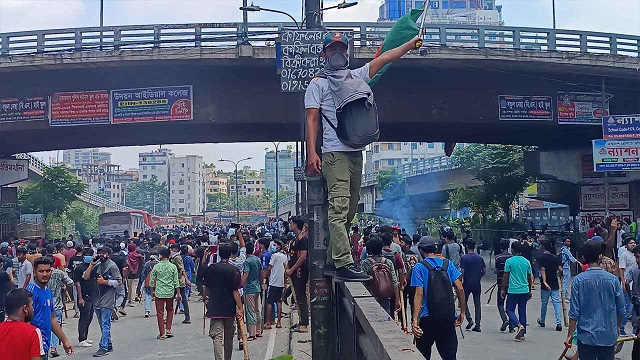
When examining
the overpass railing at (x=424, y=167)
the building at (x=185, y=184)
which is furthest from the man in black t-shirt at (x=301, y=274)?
the building at (x=185, y=184)

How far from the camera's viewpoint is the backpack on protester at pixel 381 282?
278 inches

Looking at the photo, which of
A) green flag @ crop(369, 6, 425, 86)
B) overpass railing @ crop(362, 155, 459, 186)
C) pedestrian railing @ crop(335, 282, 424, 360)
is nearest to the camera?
pedestrian railing @ crop(335, 282, 424, 360)

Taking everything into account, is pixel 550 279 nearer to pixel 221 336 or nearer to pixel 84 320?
pixel 221 336

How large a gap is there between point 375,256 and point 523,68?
1596cm

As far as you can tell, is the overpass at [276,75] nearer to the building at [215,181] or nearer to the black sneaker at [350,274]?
the black sneaker at [350,274]

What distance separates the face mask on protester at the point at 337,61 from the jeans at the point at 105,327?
845 centimetres

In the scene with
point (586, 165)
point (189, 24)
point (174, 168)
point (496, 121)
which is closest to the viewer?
point (189, 24)

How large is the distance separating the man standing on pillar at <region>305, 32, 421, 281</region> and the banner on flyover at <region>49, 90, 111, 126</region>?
18.1 m

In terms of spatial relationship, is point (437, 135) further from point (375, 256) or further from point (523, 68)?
point (375, 256)

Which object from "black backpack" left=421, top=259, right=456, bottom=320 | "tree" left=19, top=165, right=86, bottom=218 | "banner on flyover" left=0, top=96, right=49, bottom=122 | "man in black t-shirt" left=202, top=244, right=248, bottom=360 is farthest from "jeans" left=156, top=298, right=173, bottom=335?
Result: "tree" left=19, top=165, right=86, bottom=218

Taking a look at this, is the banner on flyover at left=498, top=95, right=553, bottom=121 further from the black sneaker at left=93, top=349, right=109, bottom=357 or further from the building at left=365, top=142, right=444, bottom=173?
the building at left=365, top=142, right=444, bottom=173

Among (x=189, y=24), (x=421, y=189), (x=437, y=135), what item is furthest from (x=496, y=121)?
(x=421, y=189)

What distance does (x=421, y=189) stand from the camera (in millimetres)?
54188

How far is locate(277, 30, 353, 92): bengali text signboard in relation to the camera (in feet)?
31.5
